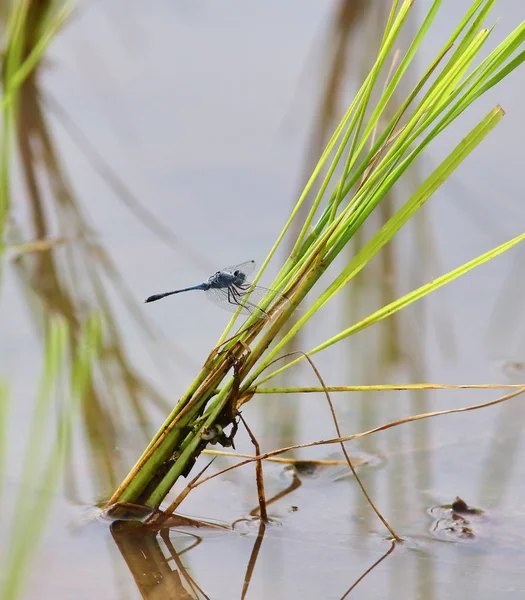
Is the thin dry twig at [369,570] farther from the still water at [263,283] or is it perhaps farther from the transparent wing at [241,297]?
the transparent wing at [241,297]

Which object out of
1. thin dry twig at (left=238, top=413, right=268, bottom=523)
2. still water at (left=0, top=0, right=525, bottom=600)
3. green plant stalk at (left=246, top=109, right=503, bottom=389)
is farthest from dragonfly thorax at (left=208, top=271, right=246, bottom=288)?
green plant stalk at (left=246, top=109, right=503, bottom=389)

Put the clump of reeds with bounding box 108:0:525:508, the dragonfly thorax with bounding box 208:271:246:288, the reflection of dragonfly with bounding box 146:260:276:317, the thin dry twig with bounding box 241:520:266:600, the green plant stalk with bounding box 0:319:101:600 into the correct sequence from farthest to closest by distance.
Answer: the dragonfly thorax with bounding box 208:271:246:288, the reflection of dragonfly with bounding box 146:260:276:317, the green plant stalk with bounding box 0:319:101:600, the thin dry twig with bounding box 241:520:266:600, the clump of reeds with bounding box 108:0:525:508

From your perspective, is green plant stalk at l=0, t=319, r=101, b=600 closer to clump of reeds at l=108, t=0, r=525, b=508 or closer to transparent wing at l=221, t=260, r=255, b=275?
clump of reeds at l=108, t=0, r=525, b=508

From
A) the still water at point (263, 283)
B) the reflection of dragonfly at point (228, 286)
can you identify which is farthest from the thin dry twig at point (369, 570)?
the reflection of dragonfly at point (228, 286)

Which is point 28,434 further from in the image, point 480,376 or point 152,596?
point 480,376

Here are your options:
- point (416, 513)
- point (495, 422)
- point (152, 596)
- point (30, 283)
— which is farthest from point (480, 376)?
point (30, 283)
